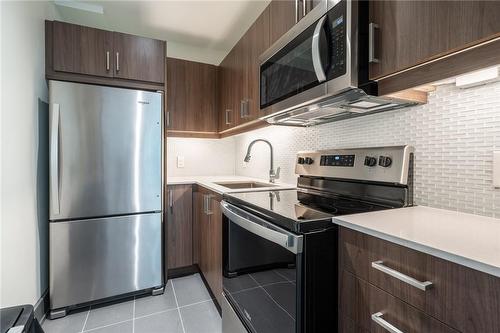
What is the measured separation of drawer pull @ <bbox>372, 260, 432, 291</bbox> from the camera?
60cm

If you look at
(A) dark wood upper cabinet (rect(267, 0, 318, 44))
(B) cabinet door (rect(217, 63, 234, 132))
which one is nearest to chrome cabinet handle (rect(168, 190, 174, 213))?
(B) cabinet door (rect(217, 63, 234, 132))

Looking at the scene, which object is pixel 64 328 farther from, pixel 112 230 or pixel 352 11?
pixel 352 11

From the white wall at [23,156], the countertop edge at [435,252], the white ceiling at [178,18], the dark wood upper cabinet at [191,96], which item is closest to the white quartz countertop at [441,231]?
the countertop edge at [435,252]

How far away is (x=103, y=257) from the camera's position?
1819 millimetres

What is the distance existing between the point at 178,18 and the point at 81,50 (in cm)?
90

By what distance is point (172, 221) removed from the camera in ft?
7.23

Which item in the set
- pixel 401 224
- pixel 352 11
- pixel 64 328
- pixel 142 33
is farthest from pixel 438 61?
Answer: pixel 142 33

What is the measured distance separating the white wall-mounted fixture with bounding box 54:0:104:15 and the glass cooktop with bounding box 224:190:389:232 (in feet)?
6.70

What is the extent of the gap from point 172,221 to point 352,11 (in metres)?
1.98

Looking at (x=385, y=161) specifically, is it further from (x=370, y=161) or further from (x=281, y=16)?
(x=281, y=16)

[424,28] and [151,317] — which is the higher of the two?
[424,28]

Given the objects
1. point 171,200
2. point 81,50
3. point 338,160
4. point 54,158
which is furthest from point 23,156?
point 338,160

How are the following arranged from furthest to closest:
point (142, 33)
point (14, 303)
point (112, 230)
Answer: point (142, 33), point (112, 230), point (14, 303)

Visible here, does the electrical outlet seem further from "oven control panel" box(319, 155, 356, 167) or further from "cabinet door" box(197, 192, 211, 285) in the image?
"oven control panel" box(319, 155, 356, 167)
